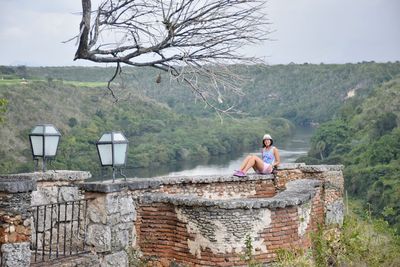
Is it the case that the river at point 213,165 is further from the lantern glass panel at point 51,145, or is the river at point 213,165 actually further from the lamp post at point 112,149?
the lamp post at point 112,149

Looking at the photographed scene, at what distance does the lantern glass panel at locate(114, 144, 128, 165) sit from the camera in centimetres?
751

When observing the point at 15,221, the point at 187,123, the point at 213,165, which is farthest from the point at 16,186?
the point at 187,123

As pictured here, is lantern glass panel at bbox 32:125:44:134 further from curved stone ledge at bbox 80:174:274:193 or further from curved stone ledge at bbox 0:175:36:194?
curved stone ledge at bbox 0:175:36:194

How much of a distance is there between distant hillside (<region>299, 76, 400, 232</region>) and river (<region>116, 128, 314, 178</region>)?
132cm

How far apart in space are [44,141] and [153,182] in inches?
67.6

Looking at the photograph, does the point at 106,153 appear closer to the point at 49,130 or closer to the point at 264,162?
the point at 49,130

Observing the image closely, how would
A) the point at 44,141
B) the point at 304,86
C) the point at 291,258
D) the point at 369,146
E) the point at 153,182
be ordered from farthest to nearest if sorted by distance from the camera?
the point at 304,86 < the point at 369,146 < the point at 44,141 < the point at 153,182 < the point at 291,258

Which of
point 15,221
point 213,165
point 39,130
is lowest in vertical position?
point 213,165

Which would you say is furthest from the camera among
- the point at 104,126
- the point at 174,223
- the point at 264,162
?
the point at 104,126

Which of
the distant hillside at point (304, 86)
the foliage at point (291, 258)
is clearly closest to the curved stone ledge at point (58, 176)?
the foliage at point (291, 258)

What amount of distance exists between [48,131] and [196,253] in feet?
9.13

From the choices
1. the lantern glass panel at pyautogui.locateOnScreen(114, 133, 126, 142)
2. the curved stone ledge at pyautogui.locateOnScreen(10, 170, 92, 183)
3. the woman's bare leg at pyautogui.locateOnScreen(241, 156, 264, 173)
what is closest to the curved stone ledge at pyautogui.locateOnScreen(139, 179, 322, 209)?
the lantern glass panel at pyautogui.locateOnScreen(114, 133, 126, 142)

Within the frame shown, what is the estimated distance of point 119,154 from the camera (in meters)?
7.54

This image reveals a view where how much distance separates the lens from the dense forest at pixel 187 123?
33.6 metres
